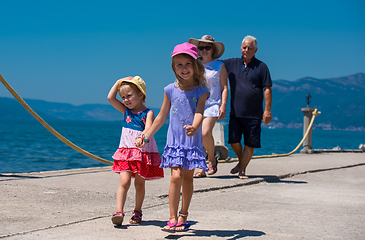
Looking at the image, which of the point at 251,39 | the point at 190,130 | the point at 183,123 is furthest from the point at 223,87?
the point at 190,130

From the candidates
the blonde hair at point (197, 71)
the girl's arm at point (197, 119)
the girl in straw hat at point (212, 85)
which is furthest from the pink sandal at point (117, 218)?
the girl in straw hat at point (212, 85)

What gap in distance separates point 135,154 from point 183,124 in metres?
0.47

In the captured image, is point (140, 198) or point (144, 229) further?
point (140, 198)

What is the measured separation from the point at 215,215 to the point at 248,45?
2892 mm

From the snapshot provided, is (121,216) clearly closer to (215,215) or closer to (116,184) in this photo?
(215,215)

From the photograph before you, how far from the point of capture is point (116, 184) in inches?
192

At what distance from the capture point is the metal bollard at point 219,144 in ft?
26.1

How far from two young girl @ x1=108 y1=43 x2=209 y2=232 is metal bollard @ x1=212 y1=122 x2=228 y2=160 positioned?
4785mm

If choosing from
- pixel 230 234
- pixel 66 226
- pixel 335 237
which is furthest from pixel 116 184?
pixel 335 237

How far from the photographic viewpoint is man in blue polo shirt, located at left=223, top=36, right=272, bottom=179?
563 centimetres

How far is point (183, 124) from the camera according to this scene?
10.5 feet

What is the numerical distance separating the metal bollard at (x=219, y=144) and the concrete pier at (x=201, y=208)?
2.00 m

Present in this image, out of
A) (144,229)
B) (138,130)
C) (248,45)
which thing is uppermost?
(248,45)

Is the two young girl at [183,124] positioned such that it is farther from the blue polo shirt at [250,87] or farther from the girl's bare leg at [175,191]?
the blue polo shirt at [250,87]
